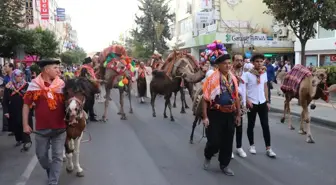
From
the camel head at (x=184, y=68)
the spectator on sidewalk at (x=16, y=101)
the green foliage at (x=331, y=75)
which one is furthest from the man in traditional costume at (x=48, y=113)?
the green foliage at (x=331, y=75)

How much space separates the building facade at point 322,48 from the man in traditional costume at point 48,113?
27.7 meters

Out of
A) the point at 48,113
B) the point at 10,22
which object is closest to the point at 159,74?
the point at 48,113

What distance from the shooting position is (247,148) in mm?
7562

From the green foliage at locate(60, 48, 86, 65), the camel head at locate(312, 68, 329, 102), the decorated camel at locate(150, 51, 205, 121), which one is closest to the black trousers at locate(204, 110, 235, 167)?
the camel head at locate(312, 68, 329, 102)

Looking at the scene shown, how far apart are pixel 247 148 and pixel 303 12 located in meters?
9.88

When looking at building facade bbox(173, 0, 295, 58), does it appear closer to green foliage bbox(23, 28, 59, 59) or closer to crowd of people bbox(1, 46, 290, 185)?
green foliage bbox(23, 28, 59, 59)

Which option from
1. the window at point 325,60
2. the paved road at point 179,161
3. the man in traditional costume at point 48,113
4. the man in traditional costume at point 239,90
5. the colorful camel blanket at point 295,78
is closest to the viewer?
the man in traditional costume at point 48,113

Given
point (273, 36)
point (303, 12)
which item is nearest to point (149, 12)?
point (273, 36)

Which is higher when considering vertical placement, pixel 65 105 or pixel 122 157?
pixel 65 105

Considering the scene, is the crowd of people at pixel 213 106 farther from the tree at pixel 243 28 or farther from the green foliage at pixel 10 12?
the tree at pixel 243 28

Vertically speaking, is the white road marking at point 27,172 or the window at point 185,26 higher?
the window at point 185,26

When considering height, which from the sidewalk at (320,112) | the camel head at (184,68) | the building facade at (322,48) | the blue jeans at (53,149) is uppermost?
the building facade at (322,48)

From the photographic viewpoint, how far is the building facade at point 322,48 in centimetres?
Answer: 2946

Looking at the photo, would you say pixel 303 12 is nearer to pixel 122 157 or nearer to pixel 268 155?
pixel 268 155
